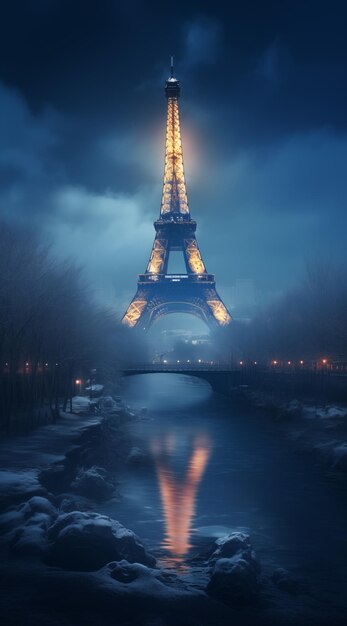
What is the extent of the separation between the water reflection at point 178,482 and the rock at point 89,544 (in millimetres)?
2081

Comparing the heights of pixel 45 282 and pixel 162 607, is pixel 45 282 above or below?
above

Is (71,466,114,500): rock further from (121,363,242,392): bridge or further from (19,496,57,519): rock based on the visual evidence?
(121,363,242,392): bridge

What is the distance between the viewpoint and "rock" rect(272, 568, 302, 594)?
64.2ft

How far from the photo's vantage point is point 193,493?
34031 millimetres

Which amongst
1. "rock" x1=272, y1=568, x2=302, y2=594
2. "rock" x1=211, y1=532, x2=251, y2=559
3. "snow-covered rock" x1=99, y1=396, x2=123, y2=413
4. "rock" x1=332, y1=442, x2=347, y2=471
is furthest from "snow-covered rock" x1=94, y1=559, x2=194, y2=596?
"snow-covered rock" x1=99, y1=396, x2=123, y2=413

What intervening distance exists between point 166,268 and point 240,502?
4193 inches

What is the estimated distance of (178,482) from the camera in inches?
1459

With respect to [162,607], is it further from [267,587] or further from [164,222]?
[164,222]

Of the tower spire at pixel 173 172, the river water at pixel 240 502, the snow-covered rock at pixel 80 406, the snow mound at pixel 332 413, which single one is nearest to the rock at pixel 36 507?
the river water at pixel 240 502

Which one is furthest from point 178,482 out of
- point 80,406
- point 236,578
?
point 80,406

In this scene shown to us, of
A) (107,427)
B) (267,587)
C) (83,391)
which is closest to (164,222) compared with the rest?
(83,391)

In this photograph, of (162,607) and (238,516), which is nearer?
(162,607)

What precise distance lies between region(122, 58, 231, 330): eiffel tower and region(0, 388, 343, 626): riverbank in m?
105

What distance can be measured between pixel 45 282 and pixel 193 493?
57.5 ft
